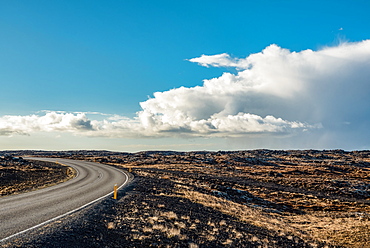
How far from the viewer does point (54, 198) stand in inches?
770

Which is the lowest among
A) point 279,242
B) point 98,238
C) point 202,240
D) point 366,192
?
point 366,192

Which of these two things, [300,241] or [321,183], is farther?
[321,183]

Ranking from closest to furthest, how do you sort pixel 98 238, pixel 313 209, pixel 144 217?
pixel 98 238
pixel 144 217
pixel 313 209

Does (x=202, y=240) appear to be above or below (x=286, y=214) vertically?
above

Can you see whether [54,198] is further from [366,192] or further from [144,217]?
[366,192]

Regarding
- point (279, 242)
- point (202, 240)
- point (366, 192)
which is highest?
point (202, 240)

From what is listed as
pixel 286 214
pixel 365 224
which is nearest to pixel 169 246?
pixel 365 224

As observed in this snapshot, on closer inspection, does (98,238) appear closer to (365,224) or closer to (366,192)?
(365,224)

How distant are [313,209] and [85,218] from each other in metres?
29.2

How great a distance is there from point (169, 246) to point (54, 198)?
13.0 m

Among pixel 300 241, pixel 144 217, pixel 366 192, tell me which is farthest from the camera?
pixel 366 192

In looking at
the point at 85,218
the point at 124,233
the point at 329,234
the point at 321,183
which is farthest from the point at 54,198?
the point at 321,183

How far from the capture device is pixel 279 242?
15.2 metres

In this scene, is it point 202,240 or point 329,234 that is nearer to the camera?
point 202,240
